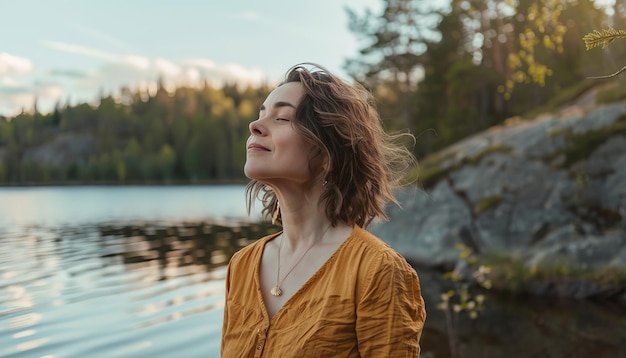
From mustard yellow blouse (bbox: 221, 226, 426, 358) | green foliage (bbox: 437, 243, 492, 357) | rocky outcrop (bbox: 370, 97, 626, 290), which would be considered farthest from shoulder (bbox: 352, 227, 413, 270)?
rocky outcrop (bbox: 370, 97, 626, 290)

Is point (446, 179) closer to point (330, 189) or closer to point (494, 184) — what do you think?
point (494, 184)

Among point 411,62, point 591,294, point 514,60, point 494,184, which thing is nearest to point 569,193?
point 494,184

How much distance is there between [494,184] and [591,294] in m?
3.52

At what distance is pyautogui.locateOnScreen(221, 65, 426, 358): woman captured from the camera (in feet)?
5.50

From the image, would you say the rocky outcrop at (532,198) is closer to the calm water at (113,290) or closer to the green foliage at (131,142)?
the calm water at (113,290)

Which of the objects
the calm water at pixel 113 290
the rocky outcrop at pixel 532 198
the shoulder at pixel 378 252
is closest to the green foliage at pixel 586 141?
the rocky outcrop at pixel 532 198

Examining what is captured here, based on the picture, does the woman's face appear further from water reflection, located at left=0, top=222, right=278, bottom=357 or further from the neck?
water reflection, located at left=0, top=222, right=278, bottom=357

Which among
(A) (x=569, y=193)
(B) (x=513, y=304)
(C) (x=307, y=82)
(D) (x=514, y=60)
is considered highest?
(D) (x=514, y=60)

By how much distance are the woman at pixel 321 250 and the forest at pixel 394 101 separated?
1351 mm

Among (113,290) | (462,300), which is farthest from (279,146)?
(113,290)

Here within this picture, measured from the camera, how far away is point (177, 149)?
9238 centimetres

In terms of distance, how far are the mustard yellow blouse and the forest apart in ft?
5.20

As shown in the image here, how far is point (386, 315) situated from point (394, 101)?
104 ft

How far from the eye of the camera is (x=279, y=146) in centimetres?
192
